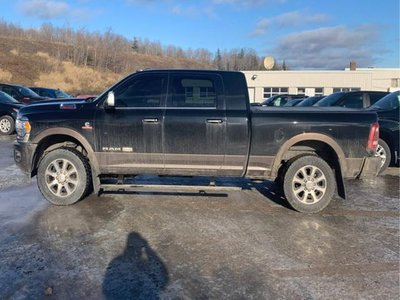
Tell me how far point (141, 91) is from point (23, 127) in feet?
6.28

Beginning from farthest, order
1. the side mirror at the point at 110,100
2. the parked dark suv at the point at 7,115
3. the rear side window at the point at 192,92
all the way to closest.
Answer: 1. the parked dark suv at the point at 7,115
2. the rear side window at the point at 192,92
3. the side mirror at the point at 110,100

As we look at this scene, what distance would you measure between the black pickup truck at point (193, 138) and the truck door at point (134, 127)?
0.05 ft

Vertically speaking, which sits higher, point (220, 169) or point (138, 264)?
point (220, 169)

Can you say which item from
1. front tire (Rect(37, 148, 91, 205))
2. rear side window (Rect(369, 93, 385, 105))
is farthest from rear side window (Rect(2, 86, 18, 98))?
rear side window (Rect(369, 93, 385, 105))

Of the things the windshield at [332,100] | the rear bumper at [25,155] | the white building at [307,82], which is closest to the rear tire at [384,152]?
the windshield at [332,100]

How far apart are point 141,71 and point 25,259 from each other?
10.7 feet

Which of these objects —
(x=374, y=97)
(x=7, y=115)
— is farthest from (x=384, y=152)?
(x=7, y=115)

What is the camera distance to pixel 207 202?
6.69 m

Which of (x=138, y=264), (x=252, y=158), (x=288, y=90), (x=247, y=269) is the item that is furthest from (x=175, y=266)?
(x=288, y=90)

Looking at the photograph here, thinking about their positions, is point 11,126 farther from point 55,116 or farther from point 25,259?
point 25,259

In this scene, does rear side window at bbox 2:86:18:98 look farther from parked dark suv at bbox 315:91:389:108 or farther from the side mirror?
the side mirror

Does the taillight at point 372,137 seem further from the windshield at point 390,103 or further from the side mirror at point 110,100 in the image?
the windshield at point 390,103

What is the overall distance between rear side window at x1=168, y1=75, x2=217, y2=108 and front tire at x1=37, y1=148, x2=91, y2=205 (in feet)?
5.56

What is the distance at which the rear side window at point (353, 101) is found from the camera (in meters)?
11.4
